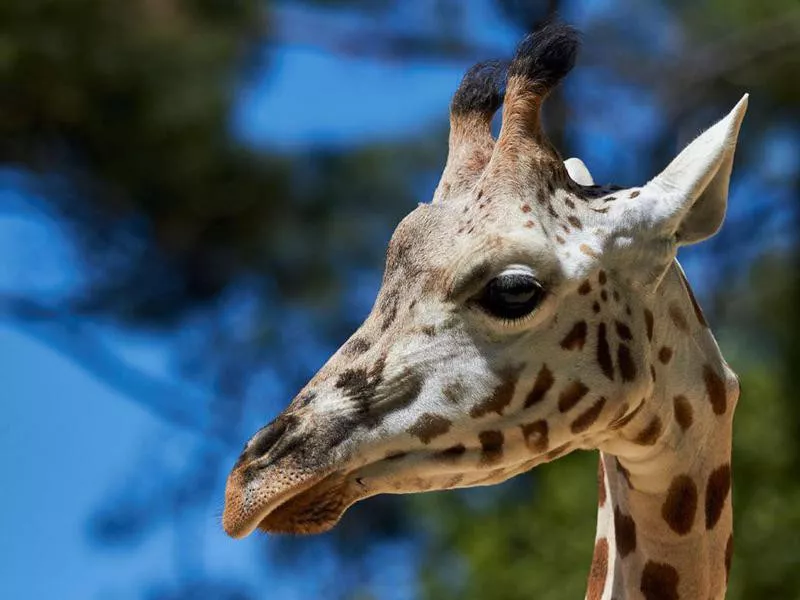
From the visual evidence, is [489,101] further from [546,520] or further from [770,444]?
[770,444]

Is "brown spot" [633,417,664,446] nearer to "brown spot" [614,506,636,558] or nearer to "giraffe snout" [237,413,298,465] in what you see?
"brown spot" [614,506,636,558]

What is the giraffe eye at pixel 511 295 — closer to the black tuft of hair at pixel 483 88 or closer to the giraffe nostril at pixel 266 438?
the giraffe nostril at pixel 266 438

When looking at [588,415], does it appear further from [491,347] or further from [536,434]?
[491,347]

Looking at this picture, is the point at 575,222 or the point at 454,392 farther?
the point at 575,222

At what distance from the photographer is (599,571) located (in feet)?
11.1

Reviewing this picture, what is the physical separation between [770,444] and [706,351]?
789 centimetres

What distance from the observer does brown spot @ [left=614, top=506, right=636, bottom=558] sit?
3191mm

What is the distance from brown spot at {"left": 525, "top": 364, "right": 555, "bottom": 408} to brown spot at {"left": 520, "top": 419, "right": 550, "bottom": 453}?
0.05 meters

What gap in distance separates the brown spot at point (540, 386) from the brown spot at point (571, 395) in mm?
37

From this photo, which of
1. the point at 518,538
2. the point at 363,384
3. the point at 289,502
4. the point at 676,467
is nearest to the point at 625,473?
the point at 676,467

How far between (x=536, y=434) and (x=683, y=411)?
1.23 feet

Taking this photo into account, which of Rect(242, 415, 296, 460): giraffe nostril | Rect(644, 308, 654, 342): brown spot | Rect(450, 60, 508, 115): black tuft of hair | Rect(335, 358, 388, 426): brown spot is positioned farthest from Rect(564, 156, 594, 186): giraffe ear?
Rect(242, 415, 296, 460): giraffe nostril

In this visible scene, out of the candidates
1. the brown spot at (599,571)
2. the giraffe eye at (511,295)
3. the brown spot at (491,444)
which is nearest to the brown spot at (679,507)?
the brown spot at (599,571)

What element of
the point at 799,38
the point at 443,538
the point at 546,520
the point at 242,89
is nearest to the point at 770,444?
the point at 546,520
